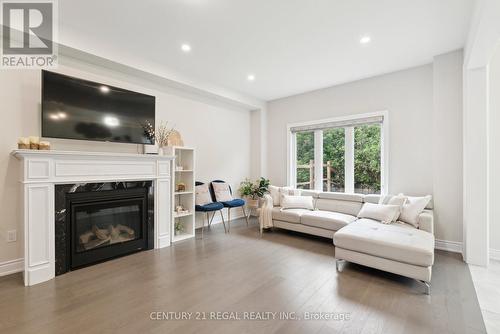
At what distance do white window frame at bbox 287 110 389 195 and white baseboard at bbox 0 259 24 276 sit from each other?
15.2ft

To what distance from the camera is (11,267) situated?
8.87ft

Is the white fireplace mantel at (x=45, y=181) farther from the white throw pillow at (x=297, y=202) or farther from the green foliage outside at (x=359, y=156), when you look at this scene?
the green foliage outside at (x=359, y=156)

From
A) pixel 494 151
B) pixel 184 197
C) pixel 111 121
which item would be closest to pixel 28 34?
pixel 111 121

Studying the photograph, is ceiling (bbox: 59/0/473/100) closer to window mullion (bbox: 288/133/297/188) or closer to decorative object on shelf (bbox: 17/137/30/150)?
decorative object on shelf (bbox: 17/137/30/150)

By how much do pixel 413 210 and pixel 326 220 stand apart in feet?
4.00

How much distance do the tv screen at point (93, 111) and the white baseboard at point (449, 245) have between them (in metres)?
4.70

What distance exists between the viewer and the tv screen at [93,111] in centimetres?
276

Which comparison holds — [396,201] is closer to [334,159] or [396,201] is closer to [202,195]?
[334,159]

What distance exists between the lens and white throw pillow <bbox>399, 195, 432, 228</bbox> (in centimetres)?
332

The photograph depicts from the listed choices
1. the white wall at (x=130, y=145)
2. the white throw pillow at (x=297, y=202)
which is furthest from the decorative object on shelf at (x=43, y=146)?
the white throw pillow at (x=297, y=202)

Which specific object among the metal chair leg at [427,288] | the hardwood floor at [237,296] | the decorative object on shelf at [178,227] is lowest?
the hardwood floor at [237,296]

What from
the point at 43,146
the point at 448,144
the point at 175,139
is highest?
the point at 175,139

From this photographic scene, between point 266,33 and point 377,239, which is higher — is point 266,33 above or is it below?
above

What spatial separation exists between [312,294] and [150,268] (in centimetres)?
193
